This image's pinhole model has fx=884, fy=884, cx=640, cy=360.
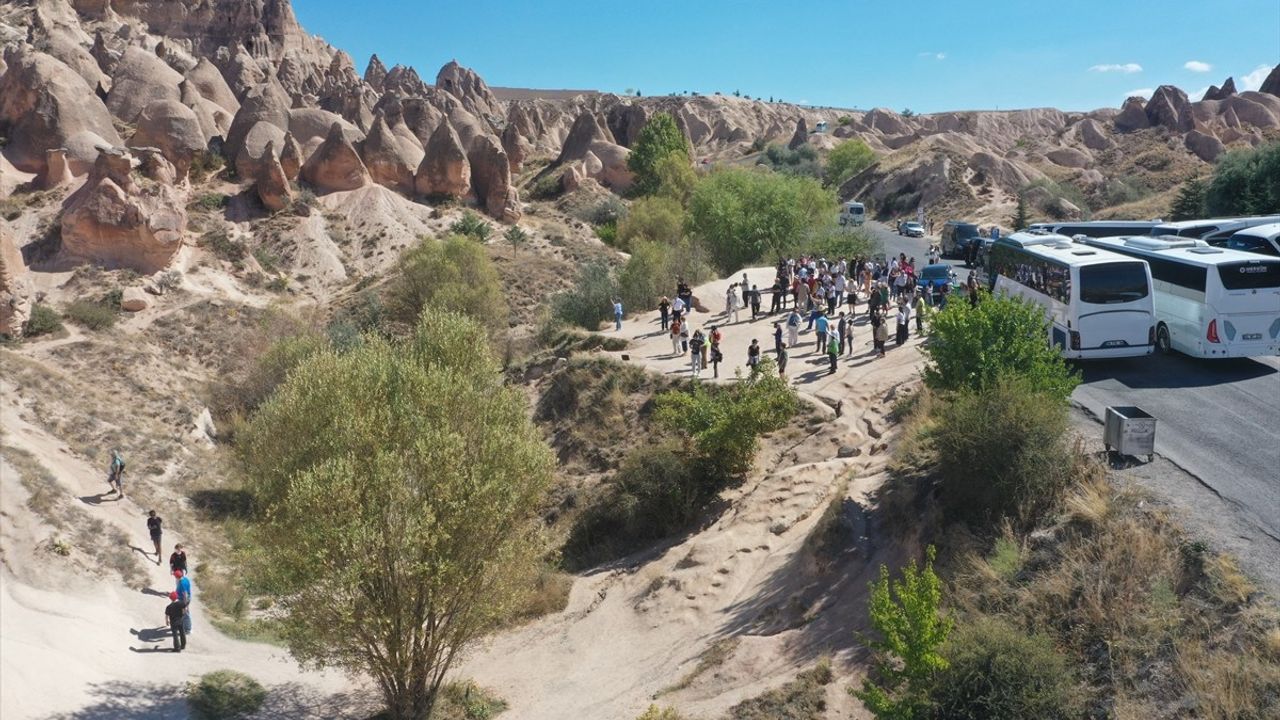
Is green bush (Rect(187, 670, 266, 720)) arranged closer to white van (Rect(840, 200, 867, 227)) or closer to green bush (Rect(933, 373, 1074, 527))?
green bush (Rect(933, 373, 1074, 527))

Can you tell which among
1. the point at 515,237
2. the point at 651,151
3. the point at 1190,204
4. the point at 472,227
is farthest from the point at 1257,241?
the point at 651,151

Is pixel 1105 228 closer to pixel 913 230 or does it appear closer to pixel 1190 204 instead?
pixel 1190 204

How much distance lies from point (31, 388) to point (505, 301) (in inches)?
799

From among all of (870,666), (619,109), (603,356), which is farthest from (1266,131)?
(870,666)

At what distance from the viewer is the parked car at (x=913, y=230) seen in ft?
199

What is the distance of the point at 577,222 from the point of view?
201 ft

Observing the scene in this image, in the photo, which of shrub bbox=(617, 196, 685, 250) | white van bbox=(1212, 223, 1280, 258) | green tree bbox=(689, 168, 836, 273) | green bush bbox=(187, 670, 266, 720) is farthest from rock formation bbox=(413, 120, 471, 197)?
white van bbox=(1212, 223, 1280, 258)

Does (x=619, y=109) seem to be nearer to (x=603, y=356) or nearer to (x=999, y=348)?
(x=603, y=356)

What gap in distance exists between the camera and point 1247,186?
4391 cm

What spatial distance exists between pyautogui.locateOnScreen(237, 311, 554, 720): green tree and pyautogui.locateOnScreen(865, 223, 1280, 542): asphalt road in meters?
10.9

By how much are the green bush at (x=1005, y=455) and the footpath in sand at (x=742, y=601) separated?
190 cm

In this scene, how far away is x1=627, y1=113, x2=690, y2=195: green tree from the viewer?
71.4m

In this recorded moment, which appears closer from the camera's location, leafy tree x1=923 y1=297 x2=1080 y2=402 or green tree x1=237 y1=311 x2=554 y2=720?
green tree x1=237 y1=311 x2=554 y2=720

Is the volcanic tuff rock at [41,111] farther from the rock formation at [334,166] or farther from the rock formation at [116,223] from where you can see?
the rock formation at [334,166]
